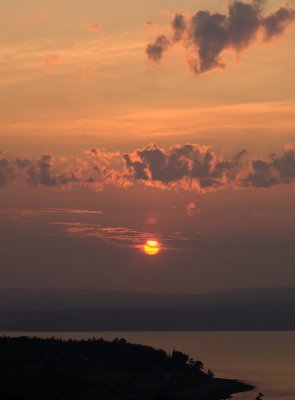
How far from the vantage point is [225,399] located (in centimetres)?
19950

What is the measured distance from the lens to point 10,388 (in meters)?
194

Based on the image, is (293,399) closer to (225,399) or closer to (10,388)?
(225,399)

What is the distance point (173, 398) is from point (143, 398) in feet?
23.0

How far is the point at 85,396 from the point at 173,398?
1759 centimetres

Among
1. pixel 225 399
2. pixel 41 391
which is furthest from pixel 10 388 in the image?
pixel 225 399

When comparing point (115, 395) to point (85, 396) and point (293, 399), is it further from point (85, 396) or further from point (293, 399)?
point (293, 399)

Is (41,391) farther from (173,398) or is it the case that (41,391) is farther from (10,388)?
(173,398)

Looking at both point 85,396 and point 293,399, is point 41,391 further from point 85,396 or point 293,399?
point 293,399

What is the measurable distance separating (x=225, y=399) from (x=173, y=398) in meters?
10.1

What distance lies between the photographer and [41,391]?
7574 inches

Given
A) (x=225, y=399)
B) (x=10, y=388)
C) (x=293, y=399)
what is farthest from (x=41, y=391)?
(x=293, y=399)

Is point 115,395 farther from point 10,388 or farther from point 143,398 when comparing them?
point 10,388

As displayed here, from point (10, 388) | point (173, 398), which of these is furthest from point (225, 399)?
point (10, 388)

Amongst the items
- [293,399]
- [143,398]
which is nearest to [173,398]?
[143,398]
